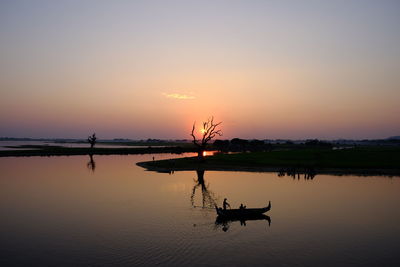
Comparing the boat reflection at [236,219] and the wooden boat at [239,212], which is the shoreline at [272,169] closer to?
the wooden boat at [239,212]

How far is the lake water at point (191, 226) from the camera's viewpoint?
20969mm

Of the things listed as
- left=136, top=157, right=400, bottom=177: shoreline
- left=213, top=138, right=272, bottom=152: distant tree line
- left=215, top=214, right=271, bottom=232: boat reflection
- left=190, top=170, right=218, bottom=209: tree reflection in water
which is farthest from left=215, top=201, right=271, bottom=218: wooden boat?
left=213, top=138, right=272, bottom=152: distant tree line

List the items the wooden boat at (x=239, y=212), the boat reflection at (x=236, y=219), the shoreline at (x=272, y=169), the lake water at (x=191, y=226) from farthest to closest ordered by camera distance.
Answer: the shoreline at (x=272, y=169)
the wooden boat at (x=239, y=212)
the boat reflection at (x=236, y=219)
the lake water at (x=191, y=226)

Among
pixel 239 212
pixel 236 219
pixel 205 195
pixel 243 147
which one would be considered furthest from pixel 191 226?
pixel 243 147

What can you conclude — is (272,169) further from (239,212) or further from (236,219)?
(236,219)

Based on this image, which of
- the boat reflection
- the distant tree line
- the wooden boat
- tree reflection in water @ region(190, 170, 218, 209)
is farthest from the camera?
the distant tree line

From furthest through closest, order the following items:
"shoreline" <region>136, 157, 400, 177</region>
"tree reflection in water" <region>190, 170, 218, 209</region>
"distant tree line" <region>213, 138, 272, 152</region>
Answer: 1. "distant tree line" <region>213, 138, 272, 152</region>
2. "shoreline" <region>136, 157, 400, 177</region>
3. "tree reflection in water" <region>190, 170, 218, 209</region>

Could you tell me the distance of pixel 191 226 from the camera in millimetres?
28000

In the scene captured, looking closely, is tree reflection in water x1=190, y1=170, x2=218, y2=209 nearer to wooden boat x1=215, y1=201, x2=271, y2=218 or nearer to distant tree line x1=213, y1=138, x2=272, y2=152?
wooden boat x1=215, y1=201, x2=271, y2=218

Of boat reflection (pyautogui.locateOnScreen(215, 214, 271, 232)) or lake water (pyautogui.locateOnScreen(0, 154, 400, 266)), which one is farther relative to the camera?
boat reflection (pyautogui.locateOnScreen(215, 214, 271, 232))

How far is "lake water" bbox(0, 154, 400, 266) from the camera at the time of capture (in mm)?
20969

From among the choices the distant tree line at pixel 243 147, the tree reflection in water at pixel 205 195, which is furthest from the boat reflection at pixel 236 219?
the distant tree line at pixel 243 147

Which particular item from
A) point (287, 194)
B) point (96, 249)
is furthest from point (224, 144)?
point (96, 249)

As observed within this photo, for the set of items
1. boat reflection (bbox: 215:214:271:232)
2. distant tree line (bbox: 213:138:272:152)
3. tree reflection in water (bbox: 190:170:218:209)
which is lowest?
boat reflection (bbox: 215:214:271:232)
